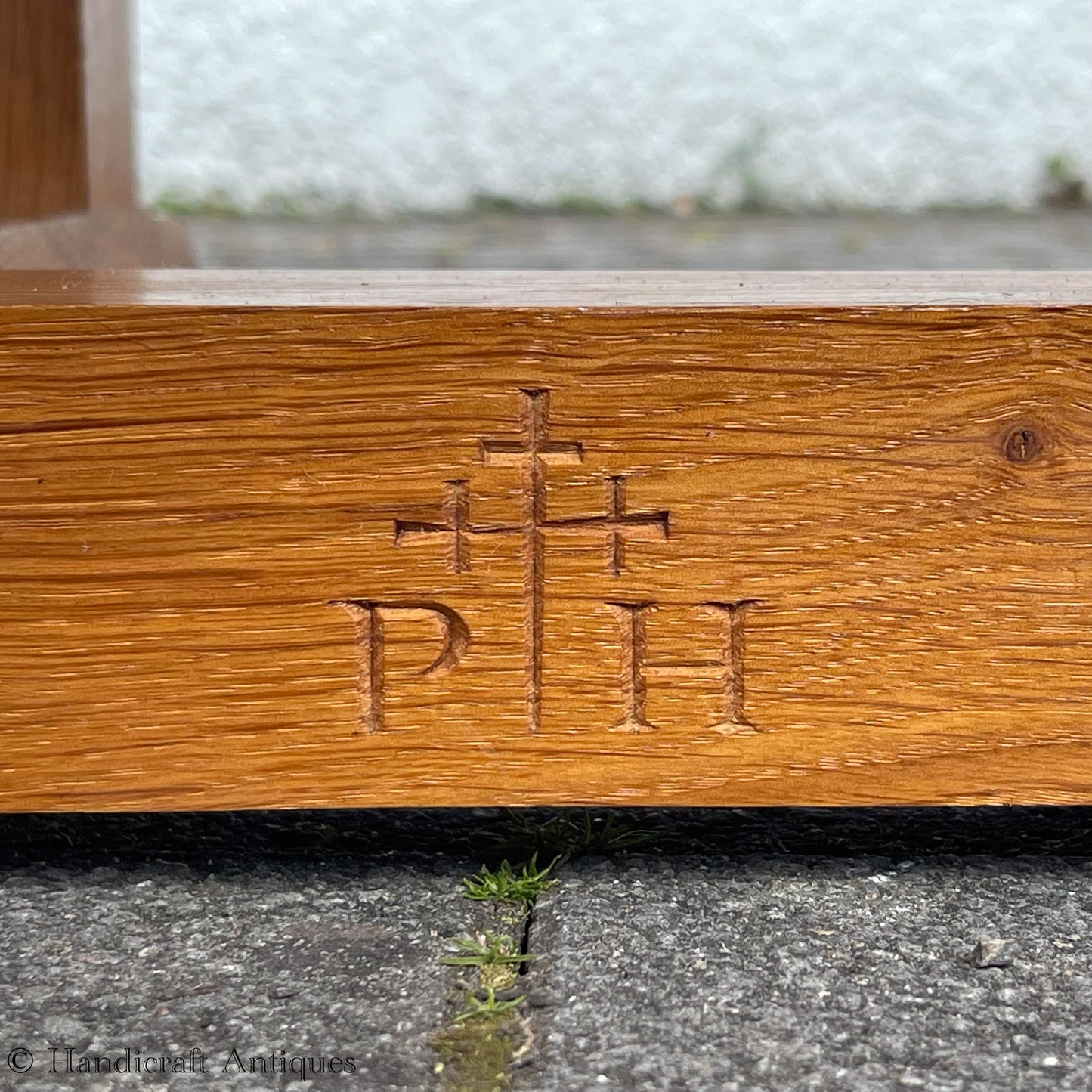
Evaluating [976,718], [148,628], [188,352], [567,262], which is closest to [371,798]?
[148,628]

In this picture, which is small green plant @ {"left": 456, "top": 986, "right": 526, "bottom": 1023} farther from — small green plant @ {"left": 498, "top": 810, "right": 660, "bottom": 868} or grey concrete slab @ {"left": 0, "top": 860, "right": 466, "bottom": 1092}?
small green plant @ {"left": 498, "top": 810, "right": 660, "bottom": 868}

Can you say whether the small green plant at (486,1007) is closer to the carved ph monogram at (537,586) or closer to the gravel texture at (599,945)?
the gravel texture at (599,945)

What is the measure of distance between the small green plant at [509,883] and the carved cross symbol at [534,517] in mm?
239

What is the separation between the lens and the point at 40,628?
1.02 meters

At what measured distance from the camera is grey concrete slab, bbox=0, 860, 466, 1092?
2.88ft

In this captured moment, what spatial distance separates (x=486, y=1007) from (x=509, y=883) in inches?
7.0

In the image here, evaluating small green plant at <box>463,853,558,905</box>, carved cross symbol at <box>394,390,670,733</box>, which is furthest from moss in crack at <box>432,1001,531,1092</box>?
carved cross symbol at <box>394,390,670,733</box>

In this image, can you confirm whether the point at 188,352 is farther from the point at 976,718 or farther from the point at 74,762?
the point at 976,718

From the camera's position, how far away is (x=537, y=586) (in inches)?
40.1

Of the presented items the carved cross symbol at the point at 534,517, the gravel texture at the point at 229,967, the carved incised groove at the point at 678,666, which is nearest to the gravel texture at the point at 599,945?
the gravel texture at the point at 229,967

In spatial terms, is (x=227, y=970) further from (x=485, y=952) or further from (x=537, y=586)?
(x=537, y=586)

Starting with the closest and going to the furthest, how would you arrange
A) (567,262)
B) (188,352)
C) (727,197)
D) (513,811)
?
(188,352)
(513,811)
(567,262)
(727,197)

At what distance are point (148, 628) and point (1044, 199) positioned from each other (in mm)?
4663

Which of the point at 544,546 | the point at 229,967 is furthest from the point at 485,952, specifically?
the point at 544,546
